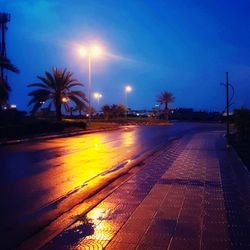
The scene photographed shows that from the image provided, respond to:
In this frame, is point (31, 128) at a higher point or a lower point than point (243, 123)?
lower

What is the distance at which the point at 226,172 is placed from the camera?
47.5 feet

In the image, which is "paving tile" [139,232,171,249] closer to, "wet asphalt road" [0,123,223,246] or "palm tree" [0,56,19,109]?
"wet asphalt road" [0,123,223,246]

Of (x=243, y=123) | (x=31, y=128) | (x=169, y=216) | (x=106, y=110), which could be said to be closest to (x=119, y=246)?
(x=169, y=216)

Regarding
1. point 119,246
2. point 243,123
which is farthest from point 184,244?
point 243,123

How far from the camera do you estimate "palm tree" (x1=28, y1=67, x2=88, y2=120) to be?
51188 mm

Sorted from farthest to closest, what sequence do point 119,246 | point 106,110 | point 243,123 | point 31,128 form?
point 106,110 < point 31,128 < point 243,123 < point 119,246

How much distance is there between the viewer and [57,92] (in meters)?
52.2

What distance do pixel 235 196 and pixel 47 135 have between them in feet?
89.4

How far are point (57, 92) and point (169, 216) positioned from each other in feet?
148

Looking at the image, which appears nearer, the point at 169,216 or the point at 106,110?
the point at 169,216

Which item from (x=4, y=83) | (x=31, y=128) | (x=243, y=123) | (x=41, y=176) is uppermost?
(x=4, y=83)

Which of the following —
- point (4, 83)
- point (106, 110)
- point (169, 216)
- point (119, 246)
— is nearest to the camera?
point (119, 246)

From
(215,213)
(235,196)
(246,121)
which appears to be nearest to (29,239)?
(215,213)

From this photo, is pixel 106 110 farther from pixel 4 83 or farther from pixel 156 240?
pixel 156 240
